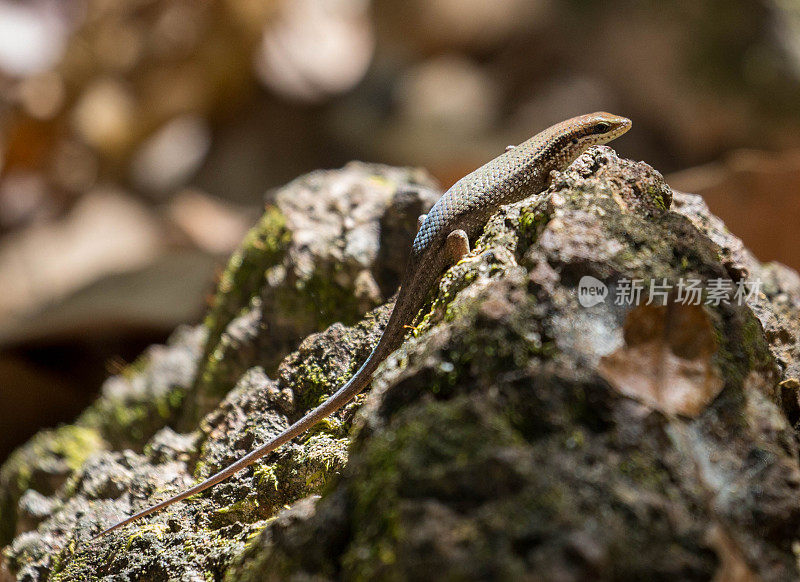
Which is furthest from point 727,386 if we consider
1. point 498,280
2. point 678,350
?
A: point 498,280

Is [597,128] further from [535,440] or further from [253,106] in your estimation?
[253,106]

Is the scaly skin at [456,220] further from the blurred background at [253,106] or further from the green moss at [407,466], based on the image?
the blurred background at [253,106]

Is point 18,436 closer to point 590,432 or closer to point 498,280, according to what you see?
point 498,280

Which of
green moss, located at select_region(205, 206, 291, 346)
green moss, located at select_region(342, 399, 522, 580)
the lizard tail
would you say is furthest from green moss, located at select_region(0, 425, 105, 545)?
green moss, located at select_region(342, 399, 522, 580)

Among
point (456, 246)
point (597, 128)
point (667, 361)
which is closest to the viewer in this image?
point (667, 361)

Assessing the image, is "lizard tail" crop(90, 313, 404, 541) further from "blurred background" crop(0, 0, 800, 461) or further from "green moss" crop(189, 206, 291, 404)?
"blurred background" crop(0, 0, 800, 461)

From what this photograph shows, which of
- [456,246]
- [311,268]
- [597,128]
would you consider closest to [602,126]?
[597,128]

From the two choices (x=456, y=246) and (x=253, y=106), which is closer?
(x=456, y=246)

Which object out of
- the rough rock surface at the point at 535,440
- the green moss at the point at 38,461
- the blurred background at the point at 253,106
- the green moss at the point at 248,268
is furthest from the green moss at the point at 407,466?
the blurred background at the point at 253,106
